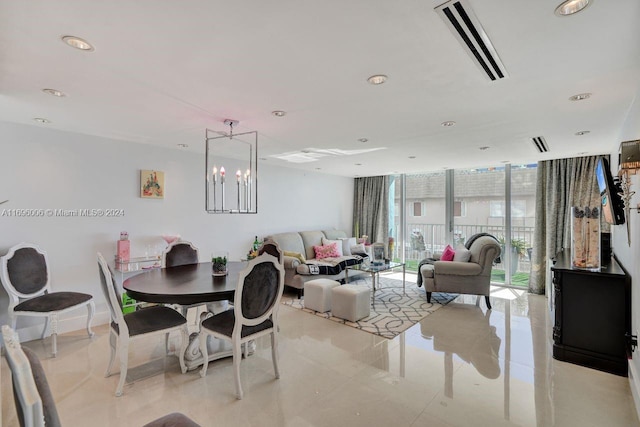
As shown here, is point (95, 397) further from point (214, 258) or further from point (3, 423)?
point (214, 258)

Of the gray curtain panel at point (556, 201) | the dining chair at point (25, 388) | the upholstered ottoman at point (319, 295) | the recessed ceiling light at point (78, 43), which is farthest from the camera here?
the gray curtain panel at point (556, 201)

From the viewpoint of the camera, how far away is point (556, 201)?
17.1ft

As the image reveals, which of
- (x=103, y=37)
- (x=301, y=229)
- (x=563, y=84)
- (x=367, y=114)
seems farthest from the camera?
(x=301, y=229)

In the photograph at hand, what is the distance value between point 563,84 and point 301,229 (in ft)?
16.7

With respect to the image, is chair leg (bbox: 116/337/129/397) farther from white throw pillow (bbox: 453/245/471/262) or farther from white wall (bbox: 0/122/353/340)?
white throw pillow (bbox: 453/245/471/262)

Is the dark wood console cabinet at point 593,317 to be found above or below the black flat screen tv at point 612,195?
below

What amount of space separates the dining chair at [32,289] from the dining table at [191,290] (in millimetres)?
926

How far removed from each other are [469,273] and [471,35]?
3707mm

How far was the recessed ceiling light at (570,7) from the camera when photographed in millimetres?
1357

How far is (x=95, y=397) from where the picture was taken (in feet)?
7.64

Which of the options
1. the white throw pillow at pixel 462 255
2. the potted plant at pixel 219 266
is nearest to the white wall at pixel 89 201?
the potted plant at pixel 219 266

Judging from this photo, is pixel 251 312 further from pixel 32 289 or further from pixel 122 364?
pixel 32 289

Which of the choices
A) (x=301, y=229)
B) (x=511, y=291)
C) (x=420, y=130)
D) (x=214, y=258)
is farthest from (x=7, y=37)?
(x=511, y=291)

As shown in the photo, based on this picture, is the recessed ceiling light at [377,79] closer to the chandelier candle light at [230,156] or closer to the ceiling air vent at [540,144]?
the chandelier candle light at [230,156]
